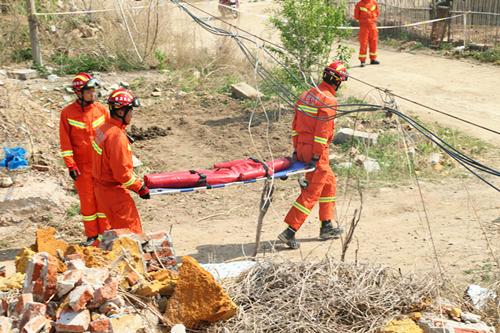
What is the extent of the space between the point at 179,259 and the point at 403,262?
229cm

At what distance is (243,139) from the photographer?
1103 centimetres

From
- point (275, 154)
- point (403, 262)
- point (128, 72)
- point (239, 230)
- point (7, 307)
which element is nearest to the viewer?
point (7, 307)

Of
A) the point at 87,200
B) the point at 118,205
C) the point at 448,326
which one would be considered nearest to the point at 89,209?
the point at 87,200

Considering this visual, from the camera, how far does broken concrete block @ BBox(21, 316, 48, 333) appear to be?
4.54 m

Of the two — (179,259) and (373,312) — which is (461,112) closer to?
(179,259)

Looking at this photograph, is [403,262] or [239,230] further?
[239,230]

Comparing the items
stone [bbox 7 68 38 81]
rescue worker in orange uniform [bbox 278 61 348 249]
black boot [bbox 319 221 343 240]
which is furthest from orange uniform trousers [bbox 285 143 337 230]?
stone [bbox 7 68 38 81]

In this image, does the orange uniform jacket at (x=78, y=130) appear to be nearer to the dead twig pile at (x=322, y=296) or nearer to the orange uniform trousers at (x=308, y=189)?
the orange uniform trousers at (x=308, y=189)

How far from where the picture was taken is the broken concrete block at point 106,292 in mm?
4777

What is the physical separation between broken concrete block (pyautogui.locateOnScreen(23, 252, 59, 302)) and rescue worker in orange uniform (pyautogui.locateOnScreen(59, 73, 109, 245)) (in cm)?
235

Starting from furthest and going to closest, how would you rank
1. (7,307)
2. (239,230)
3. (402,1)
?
(402,1) < (239,230) < (7,307)

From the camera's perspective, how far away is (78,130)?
7.47 m

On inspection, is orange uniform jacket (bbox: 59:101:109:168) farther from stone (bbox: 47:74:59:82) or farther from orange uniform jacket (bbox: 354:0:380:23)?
orange uniform jacket (bbox: 354:0:380:23)

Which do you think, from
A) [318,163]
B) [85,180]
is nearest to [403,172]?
[318,163]
